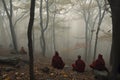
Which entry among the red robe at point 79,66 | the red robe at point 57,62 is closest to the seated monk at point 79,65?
the red robe at point 79,66

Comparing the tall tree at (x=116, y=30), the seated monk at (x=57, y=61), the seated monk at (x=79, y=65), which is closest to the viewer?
the tall tree at (x=116, y=30)

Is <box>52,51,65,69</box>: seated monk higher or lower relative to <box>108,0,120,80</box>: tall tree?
lower

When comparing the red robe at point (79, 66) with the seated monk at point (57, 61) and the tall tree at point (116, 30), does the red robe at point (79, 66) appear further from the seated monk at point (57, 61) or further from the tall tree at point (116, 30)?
the tall tree at point (116, 30)

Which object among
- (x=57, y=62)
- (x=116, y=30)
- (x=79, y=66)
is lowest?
(x=79, y=66)

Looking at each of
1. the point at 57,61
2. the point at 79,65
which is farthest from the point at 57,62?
the point at 79,65

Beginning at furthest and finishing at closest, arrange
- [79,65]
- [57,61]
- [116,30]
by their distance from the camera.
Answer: [57,61]
[79,65]
[116,30]

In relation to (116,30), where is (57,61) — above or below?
below

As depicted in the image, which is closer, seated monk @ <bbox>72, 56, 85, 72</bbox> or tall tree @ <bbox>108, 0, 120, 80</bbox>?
tall tree @ <bbox>108, 0, 120, 80</bbox>

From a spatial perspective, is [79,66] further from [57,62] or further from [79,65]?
[57,62]

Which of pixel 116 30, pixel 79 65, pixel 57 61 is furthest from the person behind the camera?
pixel 57 61

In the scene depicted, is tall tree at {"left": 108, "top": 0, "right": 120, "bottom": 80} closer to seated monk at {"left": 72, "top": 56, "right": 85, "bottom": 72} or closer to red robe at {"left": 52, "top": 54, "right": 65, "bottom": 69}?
seated monk at {"left": 72, "top": 56, "right": 85, "bottom": 72}

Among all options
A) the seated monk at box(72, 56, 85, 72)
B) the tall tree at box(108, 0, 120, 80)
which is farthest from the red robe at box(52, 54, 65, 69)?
the tall tree at box(108, 0, 120, 80)

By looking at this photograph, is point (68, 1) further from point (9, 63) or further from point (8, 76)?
point (8, 76)

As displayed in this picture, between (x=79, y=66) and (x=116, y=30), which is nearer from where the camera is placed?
(x=116, y=30)
